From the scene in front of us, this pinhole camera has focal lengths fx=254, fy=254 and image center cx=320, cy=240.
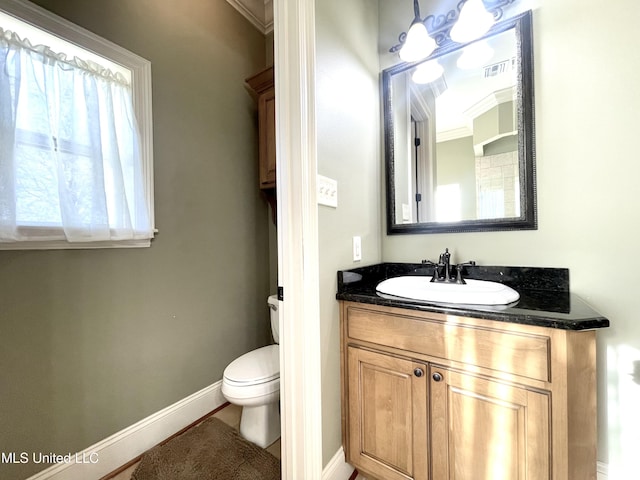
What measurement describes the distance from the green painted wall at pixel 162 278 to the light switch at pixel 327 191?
1067mm

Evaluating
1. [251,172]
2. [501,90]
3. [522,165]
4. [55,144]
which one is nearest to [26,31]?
[55,144]

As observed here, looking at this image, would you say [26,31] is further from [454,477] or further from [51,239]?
[454,477]

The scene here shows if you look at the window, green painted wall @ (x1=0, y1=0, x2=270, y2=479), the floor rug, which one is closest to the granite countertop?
the floor rug

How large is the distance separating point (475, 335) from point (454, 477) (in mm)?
531

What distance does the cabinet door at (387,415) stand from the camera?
0.97 m

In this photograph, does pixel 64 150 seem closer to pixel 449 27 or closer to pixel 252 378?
pixel 252 378

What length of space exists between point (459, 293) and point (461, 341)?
0.17 m

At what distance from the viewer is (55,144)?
114 centimetres

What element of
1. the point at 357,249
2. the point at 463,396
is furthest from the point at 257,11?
the point at 463,396

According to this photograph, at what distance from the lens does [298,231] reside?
3.24 feet

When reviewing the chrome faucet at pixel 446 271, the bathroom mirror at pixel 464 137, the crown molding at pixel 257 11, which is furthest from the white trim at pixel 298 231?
the crown molding at pixel 257 11

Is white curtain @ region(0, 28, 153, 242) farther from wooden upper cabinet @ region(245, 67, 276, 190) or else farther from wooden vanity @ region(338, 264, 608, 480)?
wooden vanity @ region(338, 264, 608, 480)

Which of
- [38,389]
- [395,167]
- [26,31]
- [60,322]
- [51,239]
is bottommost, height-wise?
[38,389]

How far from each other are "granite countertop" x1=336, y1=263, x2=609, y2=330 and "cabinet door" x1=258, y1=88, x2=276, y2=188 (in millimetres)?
1022
